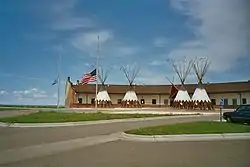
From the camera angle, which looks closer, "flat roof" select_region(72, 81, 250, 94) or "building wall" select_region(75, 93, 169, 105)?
"flat roof" select_region(72, 81, 250, 94)

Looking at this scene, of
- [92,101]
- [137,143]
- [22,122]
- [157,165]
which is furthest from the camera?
[92,101]

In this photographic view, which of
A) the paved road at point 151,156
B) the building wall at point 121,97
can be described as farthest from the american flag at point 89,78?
the paved road at point 151,156

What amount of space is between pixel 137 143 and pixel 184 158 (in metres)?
4.49

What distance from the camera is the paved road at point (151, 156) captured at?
959 centimetres

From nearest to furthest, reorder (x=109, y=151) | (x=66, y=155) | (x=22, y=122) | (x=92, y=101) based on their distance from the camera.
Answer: (x=66, y=155) < (x=109, y=151) < (x=22, y=122) < (x=92, y=101)

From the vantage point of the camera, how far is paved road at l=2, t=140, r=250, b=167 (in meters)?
9.59

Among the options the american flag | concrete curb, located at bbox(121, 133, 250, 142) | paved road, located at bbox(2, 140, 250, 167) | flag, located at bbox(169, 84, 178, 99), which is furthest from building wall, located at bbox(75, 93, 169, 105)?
paved road, located at bbox(2, 140, 250, 167)

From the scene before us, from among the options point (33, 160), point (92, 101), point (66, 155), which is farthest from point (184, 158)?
point (92, 101)

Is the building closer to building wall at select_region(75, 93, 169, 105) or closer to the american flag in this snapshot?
building wall at select_region(75, 93, 169, 105)

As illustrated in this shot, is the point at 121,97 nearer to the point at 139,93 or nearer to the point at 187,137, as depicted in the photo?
the point at 139,93

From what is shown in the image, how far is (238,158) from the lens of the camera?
409 inches

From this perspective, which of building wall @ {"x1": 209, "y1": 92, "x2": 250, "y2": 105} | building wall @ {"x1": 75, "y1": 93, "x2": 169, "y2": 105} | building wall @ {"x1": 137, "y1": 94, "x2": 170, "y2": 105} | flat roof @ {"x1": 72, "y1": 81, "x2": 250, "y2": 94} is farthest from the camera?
building wall @ {"x1": 75, "y1": 93, "x2": 169, "y2": 105}

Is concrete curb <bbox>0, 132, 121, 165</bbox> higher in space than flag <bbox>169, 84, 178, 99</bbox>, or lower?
lower

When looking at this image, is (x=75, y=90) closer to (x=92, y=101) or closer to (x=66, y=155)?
(x=92, y=101)
